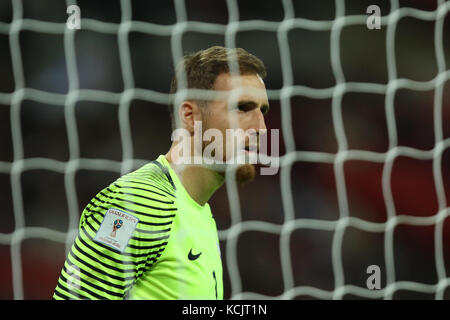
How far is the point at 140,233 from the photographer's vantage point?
4.00ft

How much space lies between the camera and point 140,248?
121 cm

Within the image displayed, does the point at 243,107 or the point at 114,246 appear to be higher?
the point at 243,107

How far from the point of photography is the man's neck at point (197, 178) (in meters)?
1.39

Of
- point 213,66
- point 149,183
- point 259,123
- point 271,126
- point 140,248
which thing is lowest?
point 140,248

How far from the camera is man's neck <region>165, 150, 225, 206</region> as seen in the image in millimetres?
1395

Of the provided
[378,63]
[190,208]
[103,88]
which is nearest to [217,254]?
[190,208]

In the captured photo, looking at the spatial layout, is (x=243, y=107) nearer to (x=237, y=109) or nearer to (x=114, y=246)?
(x=237, y=109)

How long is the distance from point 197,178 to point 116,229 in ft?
0.86

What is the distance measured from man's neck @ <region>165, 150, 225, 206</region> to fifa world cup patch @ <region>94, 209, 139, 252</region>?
201 mm

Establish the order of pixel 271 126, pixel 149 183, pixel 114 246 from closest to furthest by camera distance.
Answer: pixel 114 246 → pixel 149 183 → pixel 271 126

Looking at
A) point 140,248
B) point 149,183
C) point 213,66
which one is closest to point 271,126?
point 213,66

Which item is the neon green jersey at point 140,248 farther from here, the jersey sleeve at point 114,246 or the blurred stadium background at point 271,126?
the blurred stadium background at point 271,126
